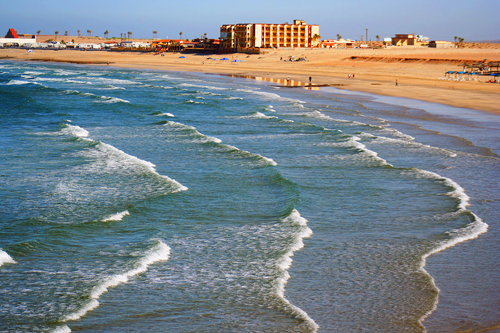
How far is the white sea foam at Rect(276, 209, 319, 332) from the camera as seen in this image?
7.20 metres

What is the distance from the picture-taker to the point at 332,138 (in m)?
22.5

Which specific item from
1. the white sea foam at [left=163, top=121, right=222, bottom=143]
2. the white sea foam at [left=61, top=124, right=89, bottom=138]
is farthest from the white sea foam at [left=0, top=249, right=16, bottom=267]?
the white sea foam at [left=61, top=124, right=89, bottom=138]

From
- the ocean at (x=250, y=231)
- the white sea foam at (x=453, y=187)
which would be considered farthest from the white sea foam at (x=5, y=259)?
the white sea foam at (x=453, y=187)

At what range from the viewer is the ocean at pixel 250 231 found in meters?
7.37

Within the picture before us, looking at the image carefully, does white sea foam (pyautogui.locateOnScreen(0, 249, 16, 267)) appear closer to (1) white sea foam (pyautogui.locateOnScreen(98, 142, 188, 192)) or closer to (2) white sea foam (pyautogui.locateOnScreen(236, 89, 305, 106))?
(1) white sea foam (pyautogui.locateOnScreen(98, 142, 188, 192))

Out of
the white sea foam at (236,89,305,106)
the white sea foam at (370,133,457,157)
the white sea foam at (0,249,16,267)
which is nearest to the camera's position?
the white sea foam at (0,249,16,267)

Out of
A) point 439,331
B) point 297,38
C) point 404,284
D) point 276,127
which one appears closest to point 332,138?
point 276,127

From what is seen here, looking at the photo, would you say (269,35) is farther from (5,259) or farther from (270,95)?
(5,259)

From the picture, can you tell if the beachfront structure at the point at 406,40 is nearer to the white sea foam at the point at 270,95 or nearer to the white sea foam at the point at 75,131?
the white sea foam at the point at 270,95

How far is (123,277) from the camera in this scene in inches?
336

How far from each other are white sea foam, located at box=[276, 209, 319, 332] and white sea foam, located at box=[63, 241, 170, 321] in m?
2.25

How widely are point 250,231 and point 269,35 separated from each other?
144 meters

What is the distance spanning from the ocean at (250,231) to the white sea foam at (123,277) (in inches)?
1.3

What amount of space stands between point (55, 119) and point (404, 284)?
25.6m
